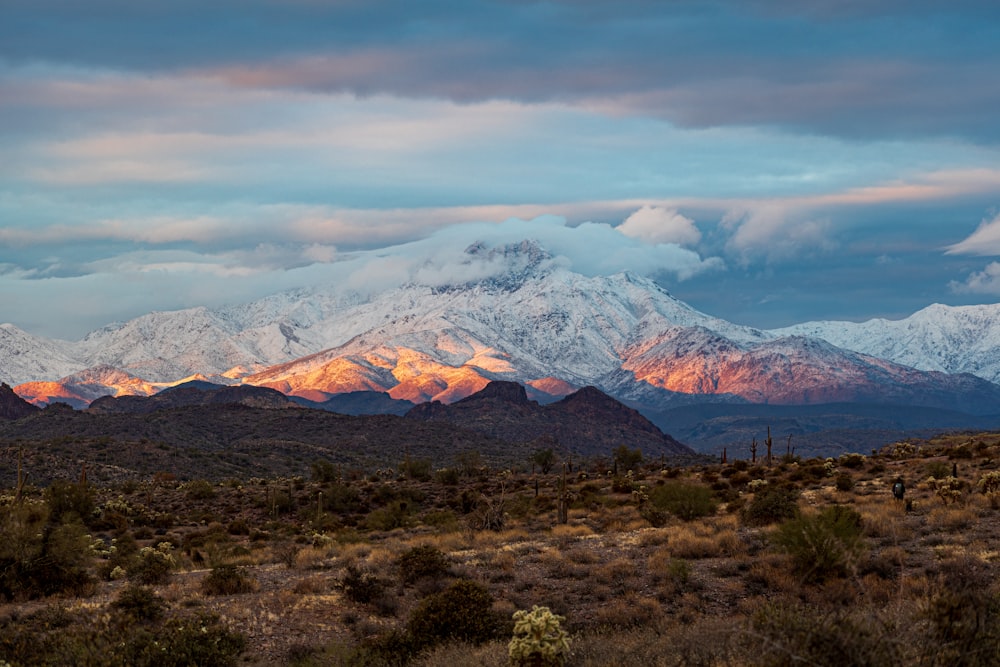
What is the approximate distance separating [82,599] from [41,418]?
16124 centimetres

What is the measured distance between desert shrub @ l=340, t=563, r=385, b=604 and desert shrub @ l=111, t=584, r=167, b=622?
4399mm

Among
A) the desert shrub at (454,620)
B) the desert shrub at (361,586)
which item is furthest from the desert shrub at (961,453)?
the desert shrub at (454,620)

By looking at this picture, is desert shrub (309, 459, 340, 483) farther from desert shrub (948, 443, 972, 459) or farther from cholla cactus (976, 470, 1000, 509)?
cholla cactus (976, 470, 1000, 509)

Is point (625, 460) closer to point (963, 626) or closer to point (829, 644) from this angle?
point (963, 626)

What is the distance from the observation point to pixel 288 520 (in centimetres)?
5594

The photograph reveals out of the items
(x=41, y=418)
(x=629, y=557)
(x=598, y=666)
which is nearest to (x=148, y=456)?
(x=41, y=418)

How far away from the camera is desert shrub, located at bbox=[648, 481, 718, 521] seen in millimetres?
34875

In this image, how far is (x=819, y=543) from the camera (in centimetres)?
2084

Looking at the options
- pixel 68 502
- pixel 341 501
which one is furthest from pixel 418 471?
pixel 68 502

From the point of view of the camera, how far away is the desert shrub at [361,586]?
22156mm

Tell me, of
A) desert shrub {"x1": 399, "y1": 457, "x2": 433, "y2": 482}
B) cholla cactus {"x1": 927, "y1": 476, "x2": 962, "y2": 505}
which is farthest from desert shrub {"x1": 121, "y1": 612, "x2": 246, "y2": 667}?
desert shrub {"x1": 399, "y1": 457, "x2": 433, "y2": 482}

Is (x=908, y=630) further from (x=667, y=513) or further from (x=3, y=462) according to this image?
(x=3, y=462)

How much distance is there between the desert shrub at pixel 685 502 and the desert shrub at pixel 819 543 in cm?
1084

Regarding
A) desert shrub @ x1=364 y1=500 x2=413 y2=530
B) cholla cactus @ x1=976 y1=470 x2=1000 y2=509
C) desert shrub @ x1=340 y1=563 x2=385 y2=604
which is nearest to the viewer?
desert shrub @ x1=340 y1=563 x2=385 y2=604
